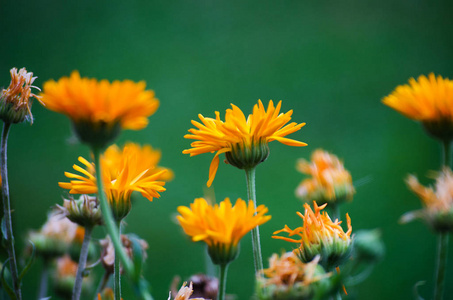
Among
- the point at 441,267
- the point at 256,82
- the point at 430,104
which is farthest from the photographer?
the point at 256,82

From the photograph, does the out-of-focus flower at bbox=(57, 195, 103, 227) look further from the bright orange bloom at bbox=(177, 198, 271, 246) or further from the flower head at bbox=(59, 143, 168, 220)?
the bright orange bloom at bbox=(177, 198, 271, 246)

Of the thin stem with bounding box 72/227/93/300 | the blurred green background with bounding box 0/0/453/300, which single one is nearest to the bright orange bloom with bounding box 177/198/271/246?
the thin stem with bounding box 72/227/93/300

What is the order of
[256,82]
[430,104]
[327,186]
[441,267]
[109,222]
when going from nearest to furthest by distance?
[109,222], [441,267], [430,104], [327,186], [256,82]

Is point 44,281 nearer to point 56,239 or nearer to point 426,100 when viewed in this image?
point 56,239

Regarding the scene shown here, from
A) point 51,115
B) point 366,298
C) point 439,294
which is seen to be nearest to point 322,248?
point 439,294

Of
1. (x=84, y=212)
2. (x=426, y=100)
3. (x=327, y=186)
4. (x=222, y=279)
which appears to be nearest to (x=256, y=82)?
(x=327, y=186)

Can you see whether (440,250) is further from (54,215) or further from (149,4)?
(149,4)

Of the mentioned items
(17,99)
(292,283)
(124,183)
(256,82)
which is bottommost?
(292,283)
